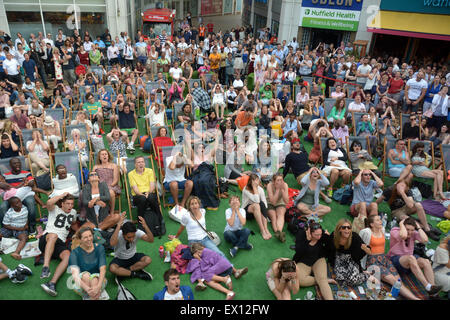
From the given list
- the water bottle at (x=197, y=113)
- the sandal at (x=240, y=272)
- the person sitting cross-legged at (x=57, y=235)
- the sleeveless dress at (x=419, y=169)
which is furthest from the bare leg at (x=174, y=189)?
the sleeveless dress at (x=419, y=169)

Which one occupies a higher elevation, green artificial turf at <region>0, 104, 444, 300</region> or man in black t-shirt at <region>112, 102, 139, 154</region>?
man in black t-shirt at <region>112, 102, 139, 154</region>

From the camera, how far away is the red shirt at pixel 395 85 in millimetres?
10711

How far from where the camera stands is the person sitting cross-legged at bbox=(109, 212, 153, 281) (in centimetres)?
457

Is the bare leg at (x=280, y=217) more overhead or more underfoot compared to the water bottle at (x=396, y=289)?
more overhead

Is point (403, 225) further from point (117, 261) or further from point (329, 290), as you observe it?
point (117, 261)

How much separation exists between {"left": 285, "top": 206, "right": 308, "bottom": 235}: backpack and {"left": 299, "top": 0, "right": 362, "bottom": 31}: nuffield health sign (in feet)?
54.1

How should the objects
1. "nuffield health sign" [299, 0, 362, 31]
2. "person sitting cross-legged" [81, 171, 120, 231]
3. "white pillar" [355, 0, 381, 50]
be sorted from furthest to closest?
"nuffield health sign" [299, 0, 362, 31]
"white pillar" [355, 0, 381, 50]
"person sitting cross-legged" [81, 171, 120, 231]

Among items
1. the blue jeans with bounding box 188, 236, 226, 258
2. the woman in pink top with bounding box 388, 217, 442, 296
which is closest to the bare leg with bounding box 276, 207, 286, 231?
the blue jeans with bounding box 188, 236, 226, 258

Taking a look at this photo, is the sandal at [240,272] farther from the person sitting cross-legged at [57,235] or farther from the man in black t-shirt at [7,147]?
the man in black t-shirt at [7,147]

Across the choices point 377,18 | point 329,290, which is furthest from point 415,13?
point 329,290

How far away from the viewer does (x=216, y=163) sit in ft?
25.7

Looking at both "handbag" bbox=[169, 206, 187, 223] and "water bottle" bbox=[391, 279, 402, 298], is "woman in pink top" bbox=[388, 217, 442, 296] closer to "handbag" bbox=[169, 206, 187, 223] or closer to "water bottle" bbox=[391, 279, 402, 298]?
"water bottle" bbox=[391, 279, 402, 298]

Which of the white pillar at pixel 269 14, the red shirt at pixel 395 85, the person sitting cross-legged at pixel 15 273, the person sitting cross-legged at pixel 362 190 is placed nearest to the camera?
the person sitting cross-legged at pixel 15 273

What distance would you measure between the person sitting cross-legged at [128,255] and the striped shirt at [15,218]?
5.96 feet
